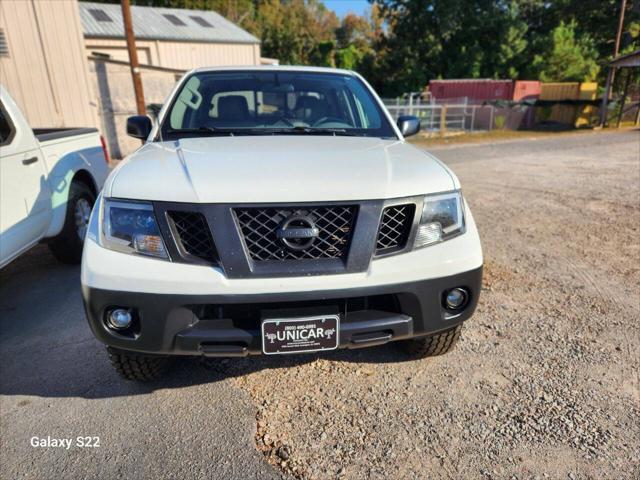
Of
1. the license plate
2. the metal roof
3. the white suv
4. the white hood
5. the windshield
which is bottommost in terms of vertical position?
the license plate

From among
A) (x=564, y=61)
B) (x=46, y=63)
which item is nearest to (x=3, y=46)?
(x=46, y=63)

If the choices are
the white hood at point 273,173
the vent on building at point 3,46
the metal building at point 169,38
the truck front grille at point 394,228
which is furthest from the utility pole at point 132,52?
the truck front grille at point 394,228

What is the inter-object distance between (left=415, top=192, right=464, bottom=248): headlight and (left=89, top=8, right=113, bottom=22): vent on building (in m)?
23.8

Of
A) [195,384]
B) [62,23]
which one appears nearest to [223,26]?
[62,23]

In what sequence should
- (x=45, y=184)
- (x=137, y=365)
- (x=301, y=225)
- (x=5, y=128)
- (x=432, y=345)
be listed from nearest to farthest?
(x=301, y=225) → (x=137, y=365) → (x=432, y=345) → (x=5, y=128) → (x=45, y=184)

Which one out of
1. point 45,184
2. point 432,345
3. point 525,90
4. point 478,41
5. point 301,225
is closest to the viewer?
point 301,225

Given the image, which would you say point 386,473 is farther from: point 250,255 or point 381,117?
point 381,117

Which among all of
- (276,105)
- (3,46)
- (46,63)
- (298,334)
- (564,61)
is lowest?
(298,334)

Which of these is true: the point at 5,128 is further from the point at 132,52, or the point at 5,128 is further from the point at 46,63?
the point at 132,52

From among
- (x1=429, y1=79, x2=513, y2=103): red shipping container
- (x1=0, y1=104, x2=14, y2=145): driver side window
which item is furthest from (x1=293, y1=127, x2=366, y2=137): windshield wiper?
(x1=429, y1=79, x2=513, y2=103): red shipping container

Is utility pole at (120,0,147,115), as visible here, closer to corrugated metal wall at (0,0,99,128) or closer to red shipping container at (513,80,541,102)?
corrugated metal wall at (0,0,99,128)

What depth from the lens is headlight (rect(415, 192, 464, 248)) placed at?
84.8 inches

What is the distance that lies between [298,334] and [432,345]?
1.00 m

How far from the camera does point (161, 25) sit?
22.2 metres
